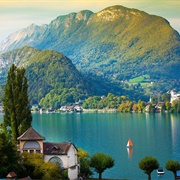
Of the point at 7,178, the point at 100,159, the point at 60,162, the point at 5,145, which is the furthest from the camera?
the point at 100,159

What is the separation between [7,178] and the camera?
38250mm

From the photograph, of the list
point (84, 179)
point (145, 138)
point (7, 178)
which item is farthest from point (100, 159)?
point (145, 138)

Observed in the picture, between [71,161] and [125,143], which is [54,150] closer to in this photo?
[71,161]

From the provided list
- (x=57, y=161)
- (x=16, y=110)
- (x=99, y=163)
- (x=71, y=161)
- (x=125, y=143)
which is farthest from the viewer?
(x=125, y=143)

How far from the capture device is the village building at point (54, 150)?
46031 mm

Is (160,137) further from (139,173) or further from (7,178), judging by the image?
(7,178)

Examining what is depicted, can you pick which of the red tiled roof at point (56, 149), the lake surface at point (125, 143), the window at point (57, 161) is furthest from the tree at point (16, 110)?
the lake surface at point (125, 143)

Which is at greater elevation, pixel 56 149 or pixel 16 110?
pixel 16 110

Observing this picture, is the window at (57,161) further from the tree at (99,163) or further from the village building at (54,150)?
the tree at (99,163)

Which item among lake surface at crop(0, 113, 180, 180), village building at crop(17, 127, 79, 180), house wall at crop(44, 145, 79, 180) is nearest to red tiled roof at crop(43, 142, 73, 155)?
village building at crop(17, 127, 79, 180)

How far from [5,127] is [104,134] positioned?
5716cm

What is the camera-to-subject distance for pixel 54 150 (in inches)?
1826

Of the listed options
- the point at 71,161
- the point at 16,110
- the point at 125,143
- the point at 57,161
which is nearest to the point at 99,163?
the point at 71,161

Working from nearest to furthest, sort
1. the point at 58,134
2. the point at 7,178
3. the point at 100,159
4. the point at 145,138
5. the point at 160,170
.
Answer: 1. the point at 7,178
2. the point at 100,159
3. the point at 160,170
4. the point at 145,138
5. the point at 58,134
